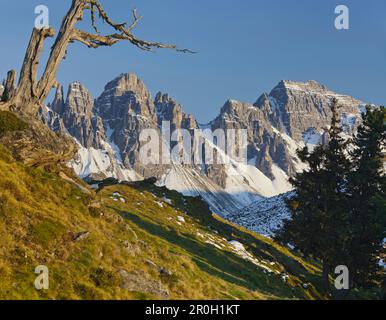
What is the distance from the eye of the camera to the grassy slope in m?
16.4

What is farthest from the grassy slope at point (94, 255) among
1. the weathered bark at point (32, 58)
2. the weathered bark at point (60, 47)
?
the weathered bark at point (60, 47)

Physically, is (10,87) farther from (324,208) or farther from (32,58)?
(324,208)

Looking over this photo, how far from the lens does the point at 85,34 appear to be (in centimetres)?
2644

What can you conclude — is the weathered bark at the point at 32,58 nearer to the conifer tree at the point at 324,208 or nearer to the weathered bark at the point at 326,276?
the conifer tree at the point at 324,208

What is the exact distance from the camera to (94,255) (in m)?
18.8

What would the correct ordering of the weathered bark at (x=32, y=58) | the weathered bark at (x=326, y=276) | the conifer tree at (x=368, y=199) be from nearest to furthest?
the weathered bark at (x=32, y=58) < the weathered bark at (x=326, y=276) < the conifer tree at (x=368, y=199)

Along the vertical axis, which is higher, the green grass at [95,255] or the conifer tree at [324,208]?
the conifer tree at [324,208]

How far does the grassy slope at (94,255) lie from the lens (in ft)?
53.9

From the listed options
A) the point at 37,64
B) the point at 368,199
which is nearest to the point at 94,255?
the point at 37,64

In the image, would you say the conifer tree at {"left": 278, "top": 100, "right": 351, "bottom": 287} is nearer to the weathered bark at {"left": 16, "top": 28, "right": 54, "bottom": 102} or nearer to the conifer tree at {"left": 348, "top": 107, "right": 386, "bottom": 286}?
the conifer tree at {"left": 348, "top": 107, "right": 386, "bottom": 286}

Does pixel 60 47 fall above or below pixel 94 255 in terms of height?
above
